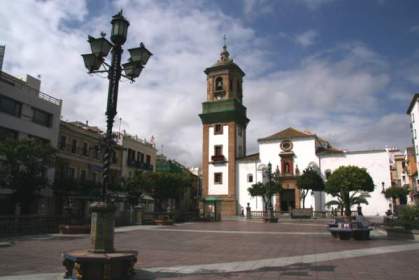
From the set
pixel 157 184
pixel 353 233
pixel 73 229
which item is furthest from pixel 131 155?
pixel 353 233

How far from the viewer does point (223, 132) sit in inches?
2149

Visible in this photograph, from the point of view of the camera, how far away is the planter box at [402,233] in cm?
1608

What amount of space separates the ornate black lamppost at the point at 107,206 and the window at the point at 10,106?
22961 millimetres

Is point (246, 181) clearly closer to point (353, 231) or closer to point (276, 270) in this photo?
point (353, 231)

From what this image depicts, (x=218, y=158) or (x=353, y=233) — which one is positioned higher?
(x=218, y=158)

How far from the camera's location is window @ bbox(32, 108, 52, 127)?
30781 millimetres

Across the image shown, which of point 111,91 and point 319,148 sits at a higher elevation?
point 319,148

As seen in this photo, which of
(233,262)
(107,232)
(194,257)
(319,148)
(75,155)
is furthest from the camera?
(319,148)

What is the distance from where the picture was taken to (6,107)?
2795 cm

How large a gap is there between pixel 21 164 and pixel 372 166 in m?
42.9

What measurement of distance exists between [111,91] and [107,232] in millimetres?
3191

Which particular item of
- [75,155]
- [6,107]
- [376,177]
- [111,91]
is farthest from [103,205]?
[376,177]

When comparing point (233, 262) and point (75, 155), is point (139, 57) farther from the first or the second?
point (75, 155)

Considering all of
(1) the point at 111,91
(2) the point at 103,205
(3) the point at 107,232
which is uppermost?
(1) the point at 111,91
